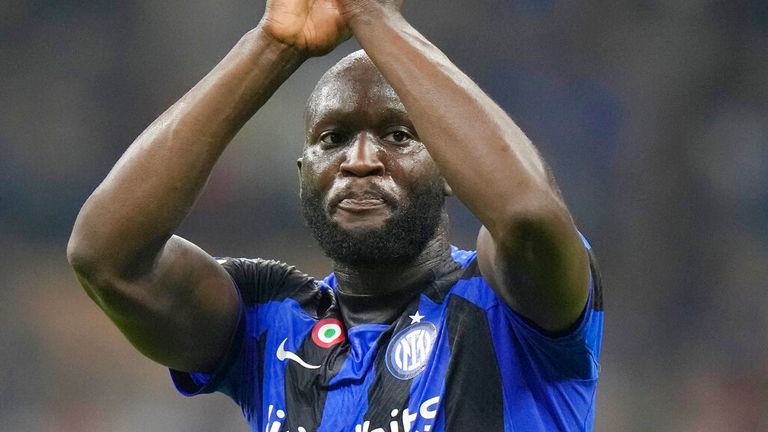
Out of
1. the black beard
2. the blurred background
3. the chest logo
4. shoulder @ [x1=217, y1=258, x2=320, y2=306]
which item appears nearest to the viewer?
the chest logo

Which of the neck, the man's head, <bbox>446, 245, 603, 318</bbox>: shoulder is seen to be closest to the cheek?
the man's head

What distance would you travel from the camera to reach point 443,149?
7.75 ft

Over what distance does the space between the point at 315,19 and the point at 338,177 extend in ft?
1.57

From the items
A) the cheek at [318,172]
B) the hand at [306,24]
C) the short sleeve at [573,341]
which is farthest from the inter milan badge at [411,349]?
the hand at [306,24]

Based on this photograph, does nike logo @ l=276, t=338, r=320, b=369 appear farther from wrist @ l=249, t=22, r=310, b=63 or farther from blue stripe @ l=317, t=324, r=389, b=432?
wrist @ l=249, t=22, r=310, b=63

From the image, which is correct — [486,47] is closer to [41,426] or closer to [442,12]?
[442,12]

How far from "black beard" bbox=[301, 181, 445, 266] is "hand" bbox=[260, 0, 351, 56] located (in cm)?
52

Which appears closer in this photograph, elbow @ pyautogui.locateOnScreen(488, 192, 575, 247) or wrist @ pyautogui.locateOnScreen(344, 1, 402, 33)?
elbow @ pyautogui.locateOnScreen(488, 192, 575, 247)

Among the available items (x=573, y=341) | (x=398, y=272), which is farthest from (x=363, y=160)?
(x=573, y=341)

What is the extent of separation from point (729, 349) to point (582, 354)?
14.2ft

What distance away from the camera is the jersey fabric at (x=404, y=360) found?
260 centimetres

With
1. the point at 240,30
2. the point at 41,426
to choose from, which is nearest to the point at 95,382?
the point at 41,426

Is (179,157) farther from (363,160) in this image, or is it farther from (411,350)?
(411,350)

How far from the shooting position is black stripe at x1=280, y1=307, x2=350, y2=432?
2.77 meters
